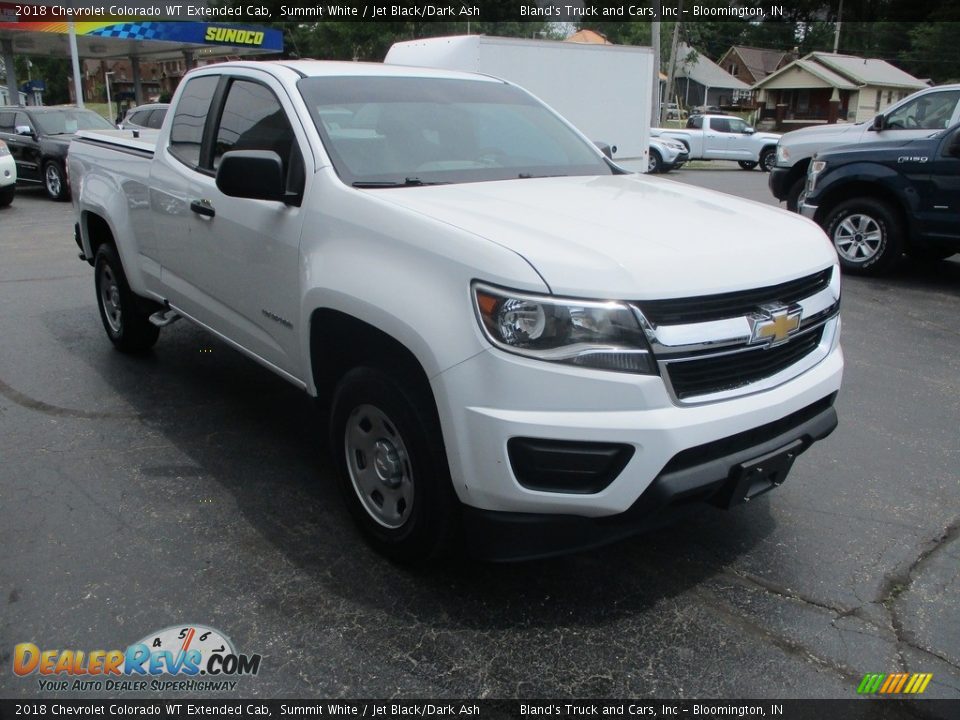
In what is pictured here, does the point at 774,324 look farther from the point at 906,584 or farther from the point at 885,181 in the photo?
the point at 885,181

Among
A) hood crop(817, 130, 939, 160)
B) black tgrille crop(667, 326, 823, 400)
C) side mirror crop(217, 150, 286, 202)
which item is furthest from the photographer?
hood crop(817, 130, 939, 160)

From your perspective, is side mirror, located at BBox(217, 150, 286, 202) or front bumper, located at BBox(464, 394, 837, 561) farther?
side mirror, located at BBox(217, 150, 286, 202)

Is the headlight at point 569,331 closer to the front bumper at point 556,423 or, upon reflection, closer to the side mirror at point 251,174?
the front bumper at point 556,423

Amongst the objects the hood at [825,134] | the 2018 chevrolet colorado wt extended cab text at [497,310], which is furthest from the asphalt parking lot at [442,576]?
the hood at [825,134]

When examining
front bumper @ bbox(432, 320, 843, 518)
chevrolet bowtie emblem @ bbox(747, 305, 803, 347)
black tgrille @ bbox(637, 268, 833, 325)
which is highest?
black tgrille @ bbox(637, 268, 833, 325)

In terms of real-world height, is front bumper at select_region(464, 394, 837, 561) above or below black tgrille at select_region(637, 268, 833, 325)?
below

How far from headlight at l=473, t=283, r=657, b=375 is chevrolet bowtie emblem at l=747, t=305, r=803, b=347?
0.48 meters

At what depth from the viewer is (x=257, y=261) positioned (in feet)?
12.3

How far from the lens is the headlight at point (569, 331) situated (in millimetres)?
2520

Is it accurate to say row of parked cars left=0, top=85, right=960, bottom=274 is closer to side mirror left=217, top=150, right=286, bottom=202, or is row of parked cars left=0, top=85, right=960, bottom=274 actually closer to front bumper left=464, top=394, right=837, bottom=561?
side mirror left=217, top=150, right=286, bottom=202

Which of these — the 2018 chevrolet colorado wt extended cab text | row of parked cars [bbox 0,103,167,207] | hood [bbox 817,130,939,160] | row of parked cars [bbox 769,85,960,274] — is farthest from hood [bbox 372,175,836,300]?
row of parked cars [bbox 0,103,167,207]

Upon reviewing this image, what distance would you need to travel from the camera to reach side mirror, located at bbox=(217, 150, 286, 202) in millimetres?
3291

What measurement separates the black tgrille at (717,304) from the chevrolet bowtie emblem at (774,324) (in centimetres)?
3

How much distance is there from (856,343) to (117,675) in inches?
222
